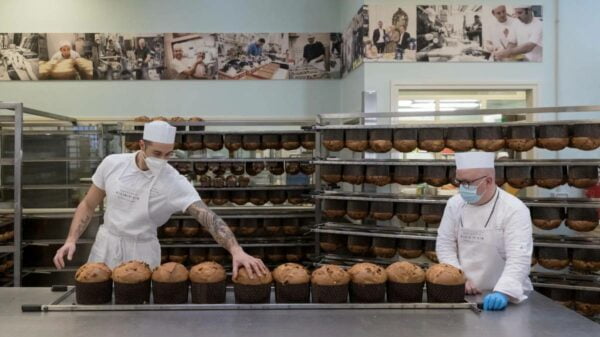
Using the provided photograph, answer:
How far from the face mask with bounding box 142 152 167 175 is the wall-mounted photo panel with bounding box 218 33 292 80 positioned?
12.9 ft

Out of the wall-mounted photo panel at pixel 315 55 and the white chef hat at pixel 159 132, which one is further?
the wall-mounted photo panel at pixel 315 55

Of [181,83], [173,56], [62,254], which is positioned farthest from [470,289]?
[173,56]

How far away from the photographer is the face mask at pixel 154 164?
295cm

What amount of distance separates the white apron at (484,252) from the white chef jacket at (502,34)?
302 centimetres

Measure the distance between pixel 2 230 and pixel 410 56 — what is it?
4105 millimetres

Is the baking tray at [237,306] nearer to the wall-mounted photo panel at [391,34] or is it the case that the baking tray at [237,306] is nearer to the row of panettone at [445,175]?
the row of panettone at [445,175]

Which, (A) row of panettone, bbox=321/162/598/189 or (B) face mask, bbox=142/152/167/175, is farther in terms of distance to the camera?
(A) row of panettone, bbox=321/162/598/189

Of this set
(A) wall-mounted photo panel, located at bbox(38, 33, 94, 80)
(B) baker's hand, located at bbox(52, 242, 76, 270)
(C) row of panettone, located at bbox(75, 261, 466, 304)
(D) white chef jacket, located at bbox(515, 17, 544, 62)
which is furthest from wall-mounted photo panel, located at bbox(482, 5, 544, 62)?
(A) wall-mounted photo panel, located at bbox(38, 33, 94, 80)

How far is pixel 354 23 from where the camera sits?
5750 millimetres

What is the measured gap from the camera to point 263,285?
2211 mm

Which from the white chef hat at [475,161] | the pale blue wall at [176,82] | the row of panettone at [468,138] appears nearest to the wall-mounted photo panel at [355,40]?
the pale blue wall at [176,82]

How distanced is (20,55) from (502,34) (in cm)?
553

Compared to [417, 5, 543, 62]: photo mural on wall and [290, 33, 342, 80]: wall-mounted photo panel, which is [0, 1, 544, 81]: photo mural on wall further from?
[417, 5, 543, 62]: photo mural on wall

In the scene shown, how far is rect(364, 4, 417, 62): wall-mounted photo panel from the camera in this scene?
5.26m
